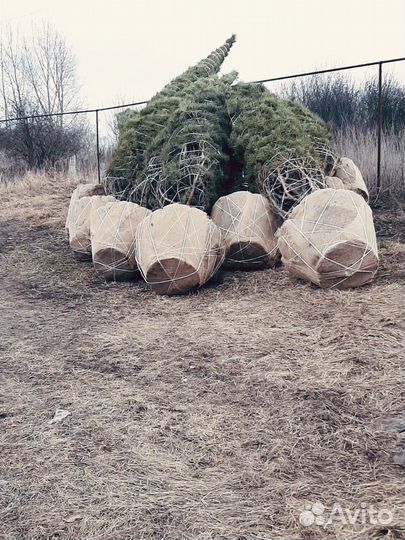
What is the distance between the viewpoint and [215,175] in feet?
21.0

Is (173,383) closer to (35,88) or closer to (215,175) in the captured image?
(215,175)

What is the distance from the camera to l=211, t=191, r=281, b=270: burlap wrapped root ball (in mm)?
5820

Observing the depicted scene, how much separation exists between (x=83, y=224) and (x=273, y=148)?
2546mm

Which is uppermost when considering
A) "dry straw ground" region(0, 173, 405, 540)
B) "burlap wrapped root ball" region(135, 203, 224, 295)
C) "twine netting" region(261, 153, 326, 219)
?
"twine netting" region(261, 153, 326, 219)

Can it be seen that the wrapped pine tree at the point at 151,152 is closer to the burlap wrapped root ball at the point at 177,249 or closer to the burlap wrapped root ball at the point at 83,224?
the burlap wrapped root ball at the point at 83,224

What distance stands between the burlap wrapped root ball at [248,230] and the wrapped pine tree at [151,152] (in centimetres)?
41

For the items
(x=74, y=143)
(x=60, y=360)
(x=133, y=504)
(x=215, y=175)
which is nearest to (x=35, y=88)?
(x=74, y=143)

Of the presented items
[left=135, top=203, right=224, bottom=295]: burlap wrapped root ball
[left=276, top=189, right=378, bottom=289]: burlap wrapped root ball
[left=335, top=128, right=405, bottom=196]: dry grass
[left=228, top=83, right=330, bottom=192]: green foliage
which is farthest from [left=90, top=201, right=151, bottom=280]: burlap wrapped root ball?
[left=335, top=128, right=405, bottom=196]: dry grass

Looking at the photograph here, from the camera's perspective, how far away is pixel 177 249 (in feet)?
17.4

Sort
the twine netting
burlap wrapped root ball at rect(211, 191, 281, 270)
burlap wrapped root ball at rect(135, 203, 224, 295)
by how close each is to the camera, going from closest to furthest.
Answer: burlap wrapped root ball at rect(135, 203, 224, 295), burlap wrapped root ball at rect(211, 191, 281, 270), the twine netting

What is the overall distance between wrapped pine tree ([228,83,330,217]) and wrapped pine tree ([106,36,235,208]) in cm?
33

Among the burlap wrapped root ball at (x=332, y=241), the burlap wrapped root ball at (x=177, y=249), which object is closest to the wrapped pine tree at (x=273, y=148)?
the burlap wrapped root ball at (x=332, y=241)

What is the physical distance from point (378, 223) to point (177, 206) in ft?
9.13

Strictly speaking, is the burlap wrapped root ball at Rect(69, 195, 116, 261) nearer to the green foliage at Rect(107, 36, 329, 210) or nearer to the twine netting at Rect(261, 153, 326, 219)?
the green foliage at Rect(107, 36, 329, 210)
